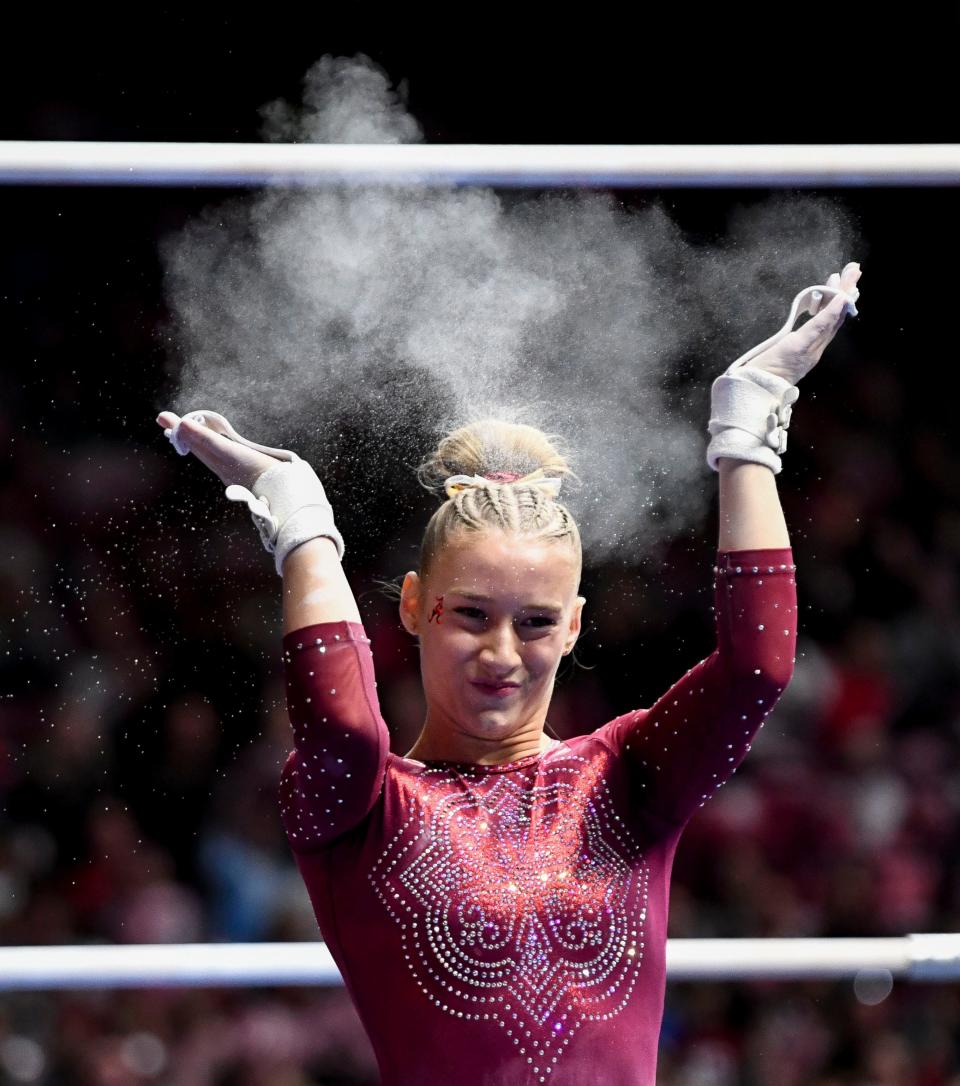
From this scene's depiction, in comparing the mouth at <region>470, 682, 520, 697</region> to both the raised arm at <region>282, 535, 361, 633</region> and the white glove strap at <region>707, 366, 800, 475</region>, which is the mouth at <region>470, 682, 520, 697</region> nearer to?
the raised arm at <region>282, 535, 361, 633</region>

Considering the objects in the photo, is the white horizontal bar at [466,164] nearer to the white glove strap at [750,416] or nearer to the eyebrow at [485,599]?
the white glove strap at [750,416]

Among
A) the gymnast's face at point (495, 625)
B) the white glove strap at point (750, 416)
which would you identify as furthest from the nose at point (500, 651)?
the white glove strap at point (750, 416)

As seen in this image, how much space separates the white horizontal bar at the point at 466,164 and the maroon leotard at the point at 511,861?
1.79ft

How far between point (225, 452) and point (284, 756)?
1.46 metres

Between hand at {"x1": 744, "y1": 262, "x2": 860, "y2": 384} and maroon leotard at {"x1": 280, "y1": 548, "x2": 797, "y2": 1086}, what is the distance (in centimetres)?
22

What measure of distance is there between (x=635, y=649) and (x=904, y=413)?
1103mm

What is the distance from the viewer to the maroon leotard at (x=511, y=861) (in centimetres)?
149

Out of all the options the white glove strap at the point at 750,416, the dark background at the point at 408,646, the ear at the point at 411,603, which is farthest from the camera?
the dark background at the point at 408,646

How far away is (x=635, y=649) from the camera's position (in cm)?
220

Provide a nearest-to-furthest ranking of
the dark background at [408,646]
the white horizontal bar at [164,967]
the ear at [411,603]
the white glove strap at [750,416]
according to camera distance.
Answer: the white glove strap at [750,416], the ear at [411,603], the white horizontal bar at [164,967], the dark background at [408,646]

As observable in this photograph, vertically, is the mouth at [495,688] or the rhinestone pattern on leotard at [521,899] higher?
the mouth at [495,688]

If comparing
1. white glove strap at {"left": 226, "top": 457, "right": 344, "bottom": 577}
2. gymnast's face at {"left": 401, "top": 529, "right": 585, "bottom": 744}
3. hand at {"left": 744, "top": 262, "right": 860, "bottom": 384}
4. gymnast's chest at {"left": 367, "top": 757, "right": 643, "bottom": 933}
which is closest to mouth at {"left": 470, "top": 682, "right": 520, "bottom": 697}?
gymnast's face at {"left": 401, "top": 529, "right": 585, "bottom": 744}

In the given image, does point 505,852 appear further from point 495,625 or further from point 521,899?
point 495,625

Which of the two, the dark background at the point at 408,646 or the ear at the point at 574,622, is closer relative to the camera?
the ear at the point at 574,622
